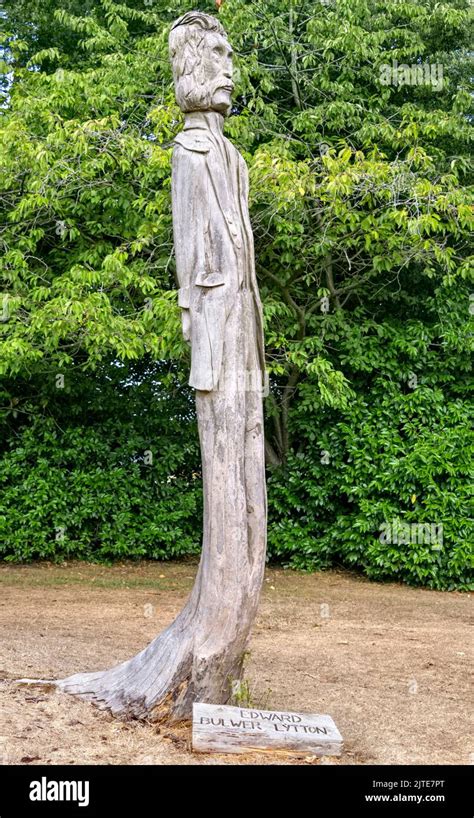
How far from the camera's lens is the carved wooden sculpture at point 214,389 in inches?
205

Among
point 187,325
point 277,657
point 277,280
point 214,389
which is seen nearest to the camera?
point 214,389

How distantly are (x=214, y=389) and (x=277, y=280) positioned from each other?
20.9ft

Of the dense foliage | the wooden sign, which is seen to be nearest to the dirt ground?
the wooden sign

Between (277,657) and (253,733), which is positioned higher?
(253,733)

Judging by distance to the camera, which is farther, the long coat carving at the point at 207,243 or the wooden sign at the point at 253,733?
the long coat carving at the point at 207,243

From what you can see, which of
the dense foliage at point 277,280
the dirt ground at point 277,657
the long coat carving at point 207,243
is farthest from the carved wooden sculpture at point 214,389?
the dense foliage at point 277,280

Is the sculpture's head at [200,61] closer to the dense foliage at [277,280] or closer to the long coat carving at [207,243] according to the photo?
the long coat carving at [207,243]

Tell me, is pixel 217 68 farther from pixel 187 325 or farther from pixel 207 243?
pixel 187 325

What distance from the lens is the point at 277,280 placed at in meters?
→ 11.4

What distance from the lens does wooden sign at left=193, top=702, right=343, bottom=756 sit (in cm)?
486

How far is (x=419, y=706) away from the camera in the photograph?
636 cm

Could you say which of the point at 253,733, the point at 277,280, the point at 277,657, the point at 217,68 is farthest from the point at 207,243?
the point at 277,280

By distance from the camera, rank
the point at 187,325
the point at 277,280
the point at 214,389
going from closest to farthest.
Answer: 1. the point at 214,389
2. the point at 187,325
3. the point at 277,280

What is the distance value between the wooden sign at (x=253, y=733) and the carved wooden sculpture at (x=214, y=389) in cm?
22
